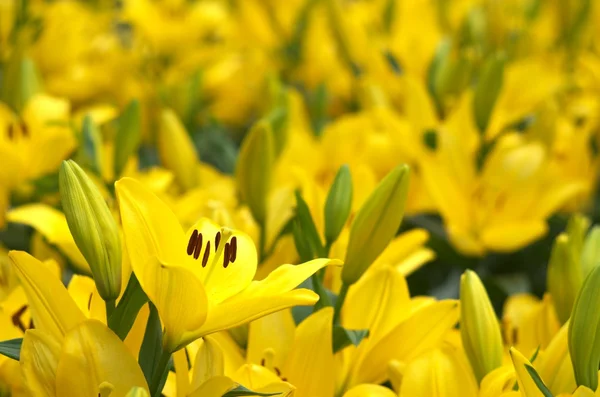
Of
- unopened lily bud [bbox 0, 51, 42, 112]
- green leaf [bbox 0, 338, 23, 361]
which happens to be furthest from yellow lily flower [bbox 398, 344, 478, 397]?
unopened lily bud [bbox 0, 51, 42, 112]

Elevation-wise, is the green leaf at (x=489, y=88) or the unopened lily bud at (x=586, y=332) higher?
the green leaf at (x=489, y=88)

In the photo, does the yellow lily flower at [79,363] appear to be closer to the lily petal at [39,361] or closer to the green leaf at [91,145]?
the lily petal at [39,361]

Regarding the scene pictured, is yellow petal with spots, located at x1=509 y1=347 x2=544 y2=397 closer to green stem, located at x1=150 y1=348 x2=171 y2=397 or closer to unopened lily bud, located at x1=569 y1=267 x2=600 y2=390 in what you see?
unopened lily bud, located at x1=569 y1=267 x2=600 y2=390

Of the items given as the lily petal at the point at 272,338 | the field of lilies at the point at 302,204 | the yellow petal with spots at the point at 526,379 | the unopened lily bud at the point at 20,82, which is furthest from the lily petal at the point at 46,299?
the unopened lily bud at the point at 20,82

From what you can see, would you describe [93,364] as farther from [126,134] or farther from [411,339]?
[126,134]

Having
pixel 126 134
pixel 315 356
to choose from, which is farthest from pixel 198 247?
pixel 126 134

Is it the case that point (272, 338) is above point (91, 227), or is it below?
below
